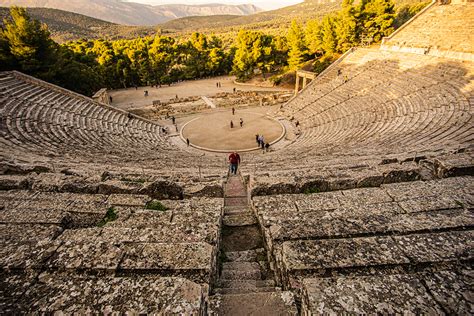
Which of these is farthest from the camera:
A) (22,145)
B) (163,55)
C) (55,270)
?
(163,55)

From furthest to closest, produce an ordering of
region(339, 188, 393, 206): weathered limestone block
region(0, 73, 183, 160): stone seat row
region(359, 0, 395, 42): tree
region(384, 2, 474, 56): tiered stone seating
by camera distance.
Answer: region(359, 0, 395, 42): tree, region(384, 2, 474, 56): tiered stone seating, region(0, 73, 183, 160): stone seat row, region(339, 188, 393, 206): weathered limestone block

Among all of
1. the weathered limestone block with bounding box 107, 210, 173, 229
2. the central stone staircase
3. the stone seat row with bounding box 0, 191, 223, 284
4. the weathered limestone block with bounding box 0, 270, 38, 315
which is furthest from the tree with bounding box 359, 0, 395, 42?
the weathered limestone block with bounding box 0, 270, 38, 315

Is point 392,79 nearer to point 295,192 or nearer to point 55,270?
point 295,192

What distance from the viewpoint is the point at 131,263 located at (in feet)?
9.43

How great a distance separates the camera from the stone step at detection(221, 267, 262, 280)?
3629 millimetres

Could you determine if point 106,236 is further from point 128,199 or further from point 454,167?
point 454,167

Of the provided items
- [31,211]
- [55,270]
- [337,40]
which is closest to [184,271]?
[55,270]

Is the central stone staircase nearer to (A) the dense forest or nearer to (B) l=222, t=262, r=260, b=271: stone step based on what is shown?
(B) l=222, t=262, r=260, b=271: stone step

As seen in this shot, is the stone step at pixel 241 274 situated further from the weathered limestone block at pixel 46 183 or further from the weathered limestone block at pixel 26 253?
the weathered limestone block at pixel 46 183

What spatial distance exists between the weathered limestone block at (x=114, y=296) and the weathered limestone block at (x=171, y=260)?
0.33 m

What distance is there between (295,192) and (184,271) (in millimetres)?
3495

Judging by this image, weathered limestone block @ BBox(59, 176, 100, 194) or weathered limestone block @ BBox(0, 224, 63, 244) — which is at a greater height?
weathered limestone block @ BBox(0, 224, 63, 244)

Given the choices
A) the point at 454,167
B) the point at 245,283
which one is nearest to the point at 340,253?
the point at 245,283

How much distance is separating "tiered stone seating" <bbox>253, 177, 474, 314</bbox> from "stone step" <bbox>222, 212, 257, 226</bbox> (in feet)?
1.77
